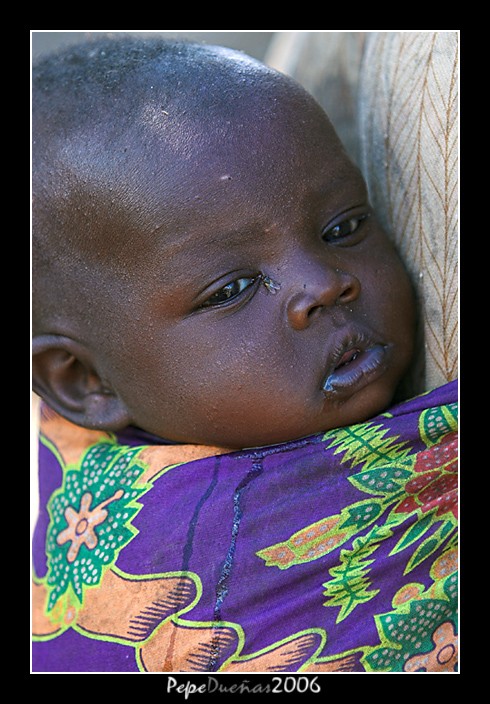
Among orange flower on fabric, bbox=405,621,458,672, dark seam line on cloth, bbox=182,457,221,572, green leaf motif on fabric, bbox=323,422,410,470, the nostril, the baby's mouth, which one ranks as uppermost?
the nostril

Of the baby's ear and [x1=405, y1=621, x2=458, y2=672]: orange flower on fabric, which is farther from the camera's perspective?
the baby's ear

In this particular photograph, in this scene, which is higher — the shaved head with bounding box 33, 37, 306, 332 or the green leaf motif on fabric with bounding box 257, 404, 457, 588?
the shaved head with bounding box 33, 37, 306, 332

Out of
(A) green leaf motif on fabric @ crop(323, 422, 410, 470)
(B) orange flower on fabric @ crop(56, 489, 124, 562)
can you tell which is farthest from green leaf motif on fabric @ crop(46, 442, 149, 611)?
(A) green leaf motif on fabric @ crop(323, 422, 410, 470)

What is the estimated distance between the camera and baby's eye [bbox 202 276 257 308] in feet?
4.86

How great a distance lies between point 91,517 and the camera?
62.9 inches

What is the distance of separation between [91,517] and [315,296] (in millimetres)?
591

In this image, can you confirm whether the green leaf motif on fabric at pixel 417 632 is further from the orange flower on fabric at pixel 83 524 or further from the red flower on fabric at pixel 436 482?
the orange flower on fabric at pixel 83 524

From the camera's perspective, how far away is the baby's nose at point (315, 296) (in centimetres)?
145

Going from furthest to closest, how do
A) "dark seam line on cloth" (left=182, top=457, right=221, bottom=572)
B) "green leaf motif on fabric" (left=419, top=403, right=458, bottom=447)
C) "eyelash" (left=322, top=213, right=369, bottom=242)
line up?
"eyelash" (left=322, top=213, right=369, bottom=242), "dark seam line on cloth" (left=182, top=457, right=221, bottom=572), "green leaf motif on fabric" (left=419, top=403, right=458, bottom=447)

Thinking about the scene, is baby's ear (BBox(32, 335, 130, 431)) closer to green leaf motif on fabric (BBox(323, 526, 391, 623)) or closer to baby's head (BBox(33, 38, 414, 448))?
baby's head (BBox(33, 38, 414, 448))

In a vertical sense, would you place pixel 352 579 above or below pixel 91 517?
below

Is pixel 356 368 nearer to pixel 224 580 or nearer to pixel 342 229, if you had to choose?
pixel 342 229

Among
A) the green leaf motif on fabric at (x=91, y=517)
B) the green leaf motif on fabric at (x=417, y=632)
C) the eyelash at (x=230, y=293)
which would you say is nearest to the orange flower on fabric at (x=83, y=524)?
the green leaf motif on fabric at (x=91, y=517)

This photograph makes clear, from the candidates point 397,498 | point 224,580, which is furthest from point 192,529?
point 397,498
